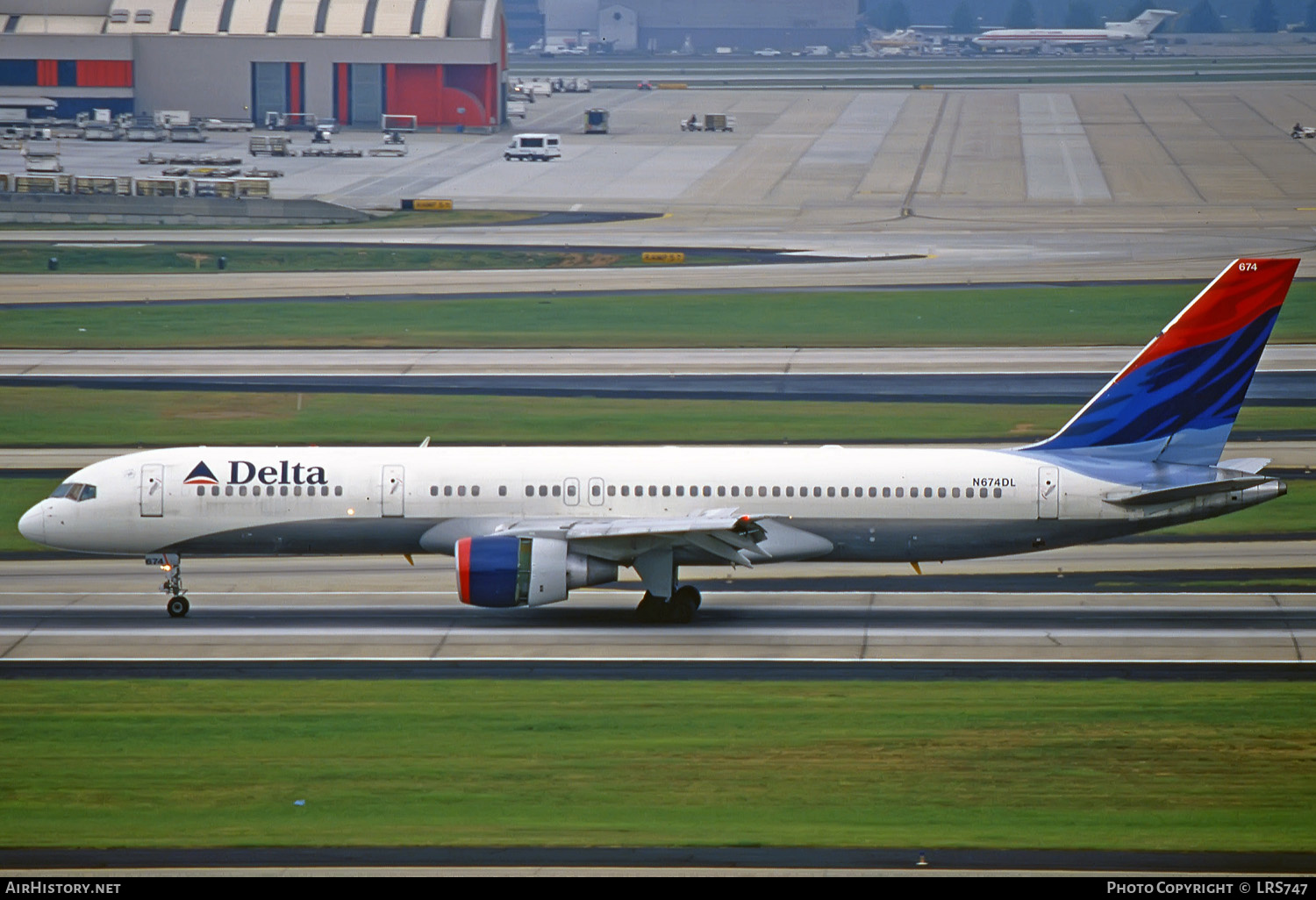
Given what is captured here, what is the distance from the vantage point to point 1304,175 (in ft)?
416

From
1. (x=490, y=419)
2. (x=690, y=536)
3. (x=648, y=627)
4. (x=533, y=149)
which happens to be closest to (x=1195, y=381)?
(x=690, y=536)

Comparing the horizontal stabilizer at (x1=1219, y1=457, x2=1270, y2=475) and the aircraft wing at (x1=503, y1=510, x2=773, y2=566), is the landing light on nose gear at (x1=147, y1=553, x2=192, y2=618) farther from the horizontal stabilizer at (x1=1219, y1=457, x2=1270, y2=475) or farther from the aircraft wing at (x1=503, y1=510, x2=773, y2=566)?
the horizontal stabilizer at (x1=1219, y1=457, x2=1270, y2=475)

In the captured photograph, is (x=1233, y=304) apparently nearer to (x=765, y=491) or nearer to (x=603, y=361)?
(x=765, y=491)

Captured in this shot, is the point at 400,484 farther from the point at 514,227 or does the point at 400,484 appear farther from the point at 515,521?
the point at 514,227

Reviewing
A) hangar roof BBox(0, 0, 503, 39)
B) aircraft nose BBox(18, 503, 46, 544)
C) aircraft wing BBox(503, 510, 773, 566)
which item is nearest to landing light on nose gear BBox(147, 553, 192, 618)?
aircraft nose BBox(18, 503, 46, 544)

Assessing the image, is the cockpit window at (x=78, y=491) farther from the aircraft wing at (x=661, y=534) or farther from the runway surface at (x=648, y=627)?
the aircraft wing at (x=661, y=534)

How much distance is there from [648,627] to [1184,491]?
1354 cm

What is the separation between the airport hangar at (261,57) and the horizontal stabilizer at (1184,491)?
127099 millimetres

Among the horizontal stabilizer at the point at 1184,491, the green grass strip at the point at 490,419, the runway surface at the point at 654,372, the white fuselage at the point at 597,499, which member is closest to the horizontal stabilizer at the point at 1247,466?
the horizontal stabilizer at the point at 1184,491

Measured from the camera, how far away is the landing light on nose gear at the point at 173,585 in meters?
40.2

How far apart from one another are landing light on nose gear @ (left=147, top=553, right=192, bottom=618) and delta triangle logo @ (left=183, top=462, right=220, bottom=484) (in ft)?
7.00

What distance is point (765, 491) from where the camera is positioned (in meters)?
39.9

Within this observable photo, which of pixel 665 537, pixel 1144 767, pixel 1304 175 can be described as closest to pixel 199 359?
pixel 665 537

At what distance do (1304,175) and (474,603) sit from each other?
10780cm
